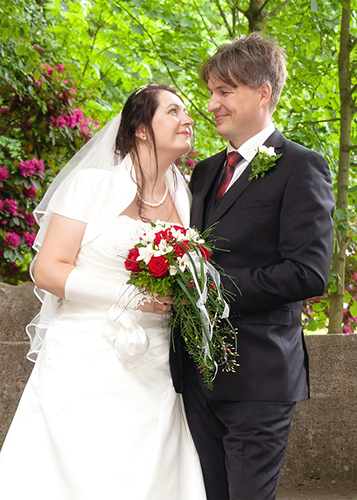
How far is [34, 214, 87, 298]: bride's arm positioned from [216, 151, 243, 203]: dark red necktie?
65cm

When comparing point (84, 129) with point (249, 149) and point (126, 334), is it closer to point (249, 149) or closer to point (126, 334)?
point (249, 149)

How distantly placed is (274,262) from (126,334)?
0.70 meters

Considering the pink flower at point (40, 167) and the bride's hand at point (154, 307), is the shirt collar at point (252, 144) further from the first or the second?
the pink flower at point (40, 167)

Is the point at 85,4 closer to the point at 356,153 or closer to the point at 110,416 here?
the point at 356,153

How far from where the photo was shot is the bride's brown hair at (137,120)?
8.50 feet

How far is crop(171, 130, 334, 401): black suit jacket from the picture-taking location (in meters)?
2.07

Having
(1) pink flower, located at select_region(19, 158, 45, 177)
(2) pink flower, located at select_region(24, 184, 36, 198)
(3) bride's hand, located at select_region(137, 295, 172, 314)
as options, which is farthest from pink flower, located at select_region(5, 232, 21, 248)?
(3) bride's hand, located at select_region(137, 295, 172, 314)

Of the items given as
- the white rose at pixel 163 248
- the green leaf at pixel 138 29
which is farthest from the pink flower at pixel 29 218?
the white rose at pixel 163 248

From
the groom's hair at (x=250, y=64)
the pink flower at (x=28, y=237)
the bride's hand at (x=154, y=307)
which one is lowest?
the pink flower at (x=28, y=237)

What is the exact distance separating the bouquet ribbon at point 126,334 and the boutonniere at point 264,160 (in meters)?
0.80

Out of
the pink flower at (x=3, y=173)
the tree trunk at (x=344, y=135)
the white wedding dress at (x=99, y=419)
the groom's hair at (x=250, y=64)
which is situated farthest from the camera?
the pink flower at (x=3, y=173)

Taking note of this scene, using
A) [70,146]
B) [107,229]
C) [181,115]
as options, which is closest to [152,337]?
[107,229]

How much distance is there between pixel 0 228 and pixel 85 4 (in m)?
3.59

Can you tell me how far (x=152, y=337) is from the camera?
2.35 metres
